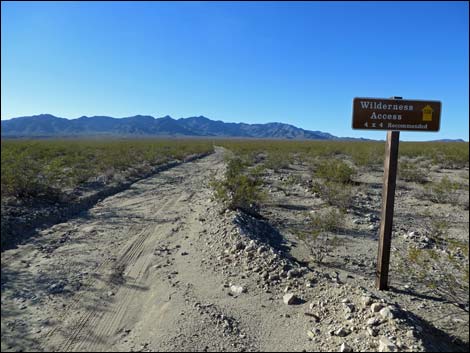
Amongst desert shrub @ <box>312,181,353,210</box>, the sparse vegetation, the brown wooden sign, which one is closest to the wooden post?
the brown wooden sign

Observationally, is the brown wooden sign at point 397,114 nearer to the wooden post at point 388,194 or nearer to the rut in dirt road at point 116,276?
the wooden post at point 388,194

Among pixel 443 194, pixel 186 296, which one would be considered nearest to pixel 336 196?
pixel 443 194

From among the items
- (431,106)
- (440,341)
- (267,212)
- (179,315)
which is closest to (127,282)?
(179,315)

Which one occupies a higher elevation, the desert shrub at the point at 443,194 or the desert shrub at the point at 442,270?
the desert shrub at the point at 443,194

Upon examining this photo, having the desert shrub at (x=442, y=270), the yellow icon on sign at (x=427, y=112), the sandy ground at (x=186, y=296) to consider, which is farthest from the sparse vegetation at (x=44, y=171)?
the desert shrub at (x=442, y=270)

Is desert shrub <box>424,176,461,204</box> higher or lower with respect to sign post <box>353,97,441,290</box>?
lower

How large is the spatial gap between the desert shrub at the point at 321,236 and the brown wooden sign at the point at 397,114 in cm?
284

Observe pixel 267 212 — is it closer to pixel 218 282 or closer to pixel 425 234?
pixel 425 234

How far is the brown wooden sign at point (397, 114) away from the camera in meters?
Answer: 4.72

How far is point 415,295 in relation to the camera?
17.7 ft

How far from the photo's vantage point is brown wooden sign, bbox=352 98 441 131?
472 cm

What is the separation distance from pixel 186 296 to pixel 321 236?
4328mm

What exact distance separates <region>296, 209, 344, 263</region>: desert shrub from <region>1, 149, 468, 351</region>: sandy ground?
252 millimetres

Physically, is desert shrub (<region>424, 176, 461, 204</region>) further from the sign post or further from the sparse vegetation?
the sparse vegetation
